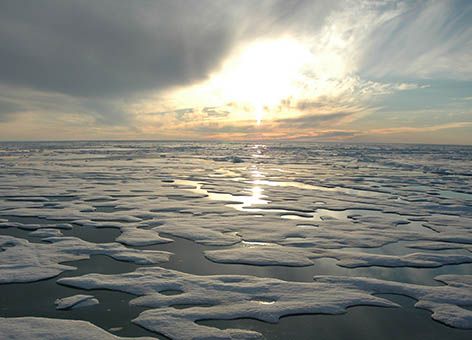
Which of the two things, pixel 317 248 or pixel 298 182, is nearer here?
pixel 317 248

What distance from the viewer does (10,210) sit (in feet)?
32.3

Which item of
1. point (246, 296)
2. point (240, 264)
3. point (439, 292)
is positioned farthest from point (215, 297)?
point (439, 292)

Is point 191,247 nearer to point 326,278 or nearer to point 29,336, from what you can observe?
point 326,278

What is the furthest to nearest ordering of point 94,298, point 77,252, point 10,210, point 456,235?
point 10,210 < point 456,235 < point 77,252 < point 94,298

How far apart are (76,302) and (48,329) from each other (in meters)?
0.63

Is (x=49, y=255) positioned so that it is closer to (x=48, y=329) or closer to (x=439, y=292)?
(x=48, y=329)

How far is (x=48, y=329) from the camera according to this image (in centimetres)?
376

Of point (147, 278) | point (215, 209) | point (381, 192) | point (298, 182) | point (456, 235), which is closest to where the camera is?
point (147, 278)

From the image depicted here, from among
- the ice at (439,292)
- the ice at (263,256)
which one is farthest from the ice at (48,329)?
the ice at (439,292)

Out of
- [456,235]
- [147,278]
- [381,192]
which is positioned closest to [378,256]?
[456,235]

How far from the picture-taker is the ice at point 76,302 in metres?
4.31

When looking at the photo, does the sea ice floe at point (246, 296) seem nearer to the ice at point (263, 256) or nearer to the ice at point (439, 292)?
the ice at point (439, 292)

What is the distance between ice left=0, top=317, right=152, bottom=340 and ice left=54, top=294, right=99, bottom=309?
1.16 feet

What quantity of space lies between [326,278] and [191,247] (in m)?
2.73
